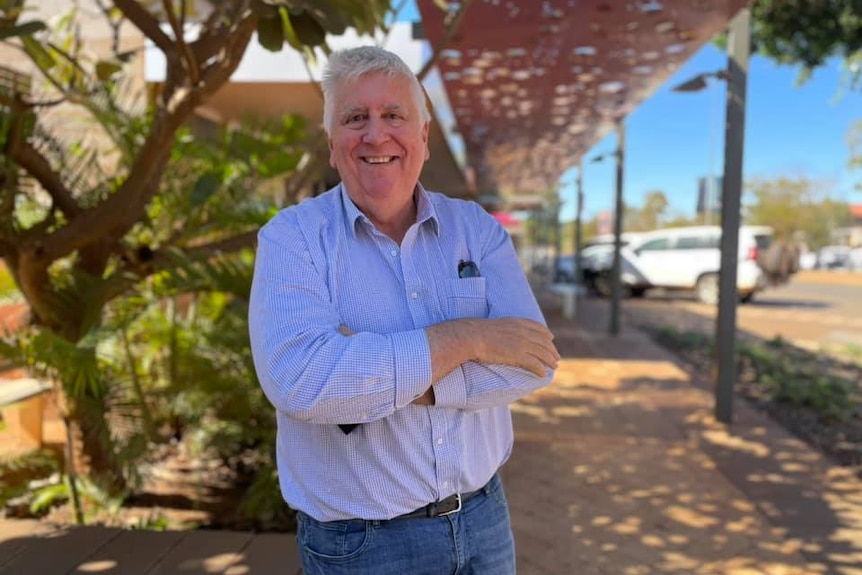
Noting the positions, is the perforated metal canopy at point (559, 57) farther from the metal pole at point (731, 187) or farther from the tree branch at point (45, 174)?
the tree branch at point (45, 174)

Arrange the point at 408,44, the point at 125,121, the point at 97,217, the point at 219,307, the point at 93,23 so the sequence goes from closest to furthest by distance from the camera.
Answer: the point at 97,217 → the point at 125,121 → the point at 219,307 → the point at 93,23 → the point at 408,44

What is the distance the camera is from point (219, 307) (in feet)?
13.9

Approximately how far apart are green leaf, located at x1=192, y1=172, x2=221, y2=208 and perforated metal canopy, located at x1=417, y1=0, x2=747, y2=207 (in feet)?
4.89

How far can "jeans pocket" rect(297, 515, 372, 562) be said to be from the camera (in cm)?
134

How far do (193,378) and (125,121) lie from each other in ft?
4.79

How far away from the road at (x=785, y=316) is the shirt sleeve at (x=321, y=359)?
33.8 feet

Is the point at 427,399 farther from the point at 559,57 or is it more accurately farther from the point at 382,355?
the point at 559,57

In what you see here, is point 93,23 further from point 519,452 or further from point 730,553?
point 730,553

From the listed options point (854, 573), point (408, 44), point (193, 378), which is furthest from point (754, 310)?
point (193, 378)

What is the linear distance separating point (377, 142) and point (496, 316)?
0.44 metres

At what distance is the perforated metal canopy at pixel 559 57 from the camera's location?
16.0 ft

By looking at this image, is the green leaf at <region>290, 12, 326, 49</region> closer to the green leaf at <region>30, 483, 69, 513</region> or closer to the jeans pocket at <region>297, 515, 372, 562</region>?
the jeans pocket at <region>297, 515, 372, 562</region>

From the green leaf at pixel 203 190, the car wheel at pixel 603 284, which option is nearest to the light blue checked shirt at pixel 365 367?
the green leaf at pixel 203 190

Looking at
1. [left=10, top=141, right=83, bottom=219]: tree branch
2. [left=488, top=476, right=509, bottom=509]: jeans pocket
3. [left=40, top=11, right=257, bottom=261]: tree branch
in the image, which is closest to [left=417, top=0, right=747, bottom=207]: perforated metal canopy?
[left=40, top=11, right=257, bottom=261]: tree branch
